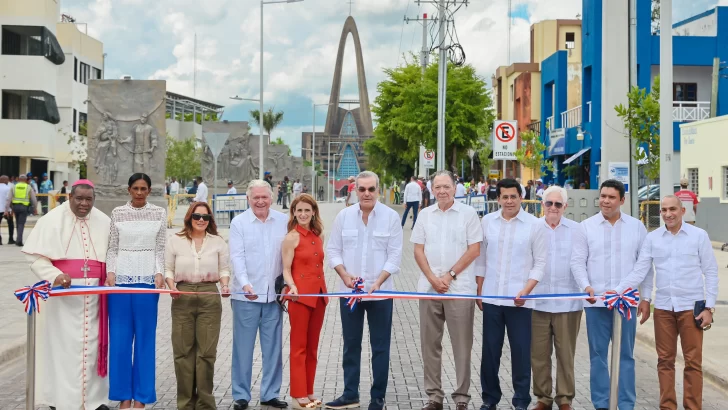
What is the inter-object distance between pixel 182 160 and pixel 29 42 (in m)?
35.8

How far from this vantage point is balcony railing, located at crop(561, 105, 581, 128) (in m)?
51.0

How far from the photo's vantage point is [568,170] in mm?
48062

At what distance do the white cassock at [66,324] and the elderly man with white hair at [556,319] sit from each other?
3465 millimetres

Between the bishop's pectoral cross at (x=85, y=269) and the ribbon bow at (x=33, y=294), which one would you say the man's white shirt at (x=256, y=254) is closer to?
the bishop's pectoral cross at (x=85, y=269)

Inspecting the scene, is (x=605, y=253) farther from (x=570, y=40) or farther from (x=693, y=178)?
(x=570, y=40)

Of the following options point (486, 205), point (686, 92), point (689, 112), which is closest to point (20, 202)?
point (486, 205)

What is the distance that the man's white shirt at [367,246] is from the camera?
8094 mm

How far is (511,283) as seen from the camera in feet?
25.6

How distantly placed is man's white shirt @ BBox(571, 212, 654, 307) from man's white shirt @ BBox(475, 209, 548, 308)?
30cm

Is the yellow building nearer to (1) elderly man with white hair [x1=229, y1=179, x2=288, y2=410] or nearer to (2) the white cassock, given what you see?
(1) elderly man with white hair [x1=229, y1=179, x2=288, y2=410]

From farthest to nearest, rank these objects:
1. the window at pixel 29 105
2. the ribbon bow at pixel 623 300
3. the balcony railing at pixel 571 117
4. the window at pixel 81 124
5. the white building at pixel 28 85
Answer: the window at pixel 81 124 < the balcony railing at pixel 571 117 < the window at pixel 29 105 < the white building at pixel 28 85 < the ribbon bow at pixel 623 300

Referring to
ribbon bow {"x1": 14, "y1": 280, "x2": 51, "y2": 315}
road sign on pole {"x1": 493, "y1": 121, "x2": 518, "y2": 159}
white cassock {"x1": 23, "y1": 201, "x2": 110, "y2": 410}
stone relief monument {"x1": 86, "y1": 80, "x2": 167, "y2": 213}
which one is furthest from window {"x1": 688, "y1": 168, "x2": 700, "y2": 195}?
ribbon bow {"x1": 14, "y1": 280, "x2": 51, "y2": 315}

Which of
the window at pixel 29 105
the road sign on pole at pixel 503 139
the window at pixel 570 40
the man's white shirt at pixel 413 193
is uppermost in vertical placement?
the window at pixel 570 40

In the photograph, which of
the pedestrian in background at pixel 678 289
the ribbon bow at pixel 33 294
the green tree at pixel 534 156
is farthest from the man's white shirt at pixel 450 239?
the green tree at pixel 534 156
